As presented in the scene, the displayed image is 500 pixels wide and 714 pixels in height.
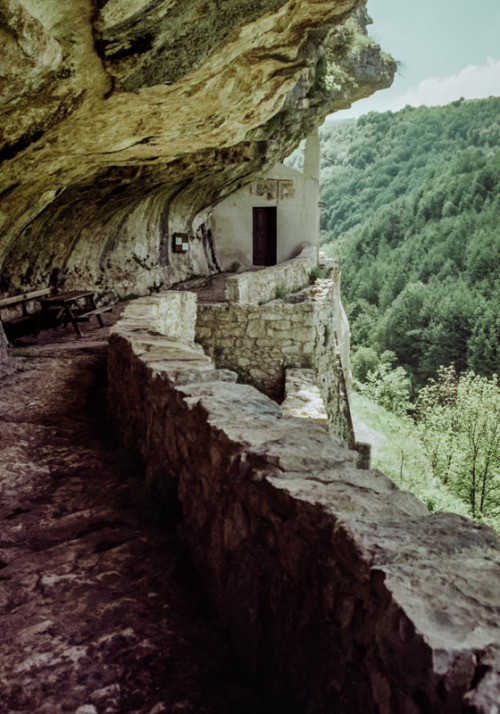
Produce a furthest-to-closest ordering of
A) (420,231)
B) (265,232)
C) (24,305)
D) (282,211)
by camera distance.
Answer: (420,231)
(265,232)
(282,211)
(24,305)

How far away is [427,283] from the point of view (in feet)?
151

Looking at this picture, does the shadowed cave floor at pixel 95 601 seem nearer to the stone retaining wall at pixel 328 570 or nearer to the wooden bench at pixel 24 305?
the stone retaining wall at pixel 328 570

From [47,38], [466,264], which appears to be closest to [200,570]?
[47,38]

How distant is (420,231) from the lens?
173 feet

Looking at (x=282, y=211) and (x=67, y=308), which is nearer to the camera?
(x=67, y=308)

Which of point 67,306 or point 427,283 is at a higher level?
point 427,283

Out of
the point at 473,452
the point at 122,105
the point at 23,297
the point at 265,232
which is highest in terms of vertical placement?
the point at 122,105

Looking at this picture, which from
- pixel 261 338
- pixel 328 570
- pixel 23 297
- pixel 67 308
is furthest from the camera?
pixel 23 297

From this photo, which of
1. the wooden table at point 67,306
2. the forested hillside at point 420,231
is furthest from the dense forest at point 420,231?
the wooden table at point 67,306

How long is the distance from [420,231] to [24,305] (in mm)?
49456

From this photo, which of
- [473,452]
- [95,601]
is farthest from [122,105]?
[473,452]

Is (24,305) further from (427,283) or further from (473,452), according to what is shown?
(427,283)

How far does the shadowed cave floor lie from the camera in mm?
1891

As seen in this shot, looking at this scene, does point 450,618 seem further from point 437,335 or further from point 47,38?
point 437,335
